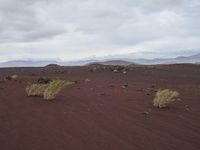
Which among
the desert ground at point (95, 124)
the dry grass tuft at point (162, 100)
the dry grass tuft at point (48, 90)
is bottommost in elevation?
the desert ground at point (95, 124)

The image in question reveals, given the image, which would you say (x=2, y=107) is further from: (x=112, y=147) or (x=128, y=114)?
(x=112, y=147)

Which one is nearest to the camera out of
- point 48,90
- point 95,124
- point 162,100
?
point 95,124

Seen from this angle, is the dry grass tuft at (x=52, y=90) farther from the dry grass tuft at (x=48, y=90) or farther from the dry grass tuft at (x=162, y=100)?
the dry grass tuft at (x=162, y=100)

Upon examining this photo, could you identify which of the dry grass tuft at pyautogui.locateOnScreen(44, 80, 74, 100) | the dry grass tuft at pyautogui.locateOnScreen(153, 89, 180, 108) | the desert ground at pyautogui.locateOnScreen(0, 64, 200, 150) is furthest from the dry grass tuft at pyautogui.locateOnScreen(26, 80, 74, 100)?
the dry grass tuft at pyautogui.locateOnScreen(153, 89, 180, 108)

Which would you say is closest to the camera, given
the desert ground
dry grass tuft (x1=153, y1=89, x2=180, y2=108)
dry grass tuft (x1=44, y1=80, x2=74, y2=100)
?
the desert ground

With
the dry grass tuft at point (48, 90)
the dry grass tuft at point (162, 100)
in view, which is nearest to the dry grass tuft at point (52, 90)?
the dry grass tuft at point (48, 90)

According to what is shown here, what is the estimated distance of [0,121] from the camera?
9398 millimetres

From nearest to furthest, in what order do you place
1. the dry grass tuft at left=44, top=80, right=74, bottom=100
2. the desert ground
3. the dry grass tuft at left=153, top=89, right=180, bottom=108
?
the desert ground, the dry grass tuft at left=153, top=89, right=180, bottom=108, the dry grass tuft at left=44, top=80, right=74, bottom=100

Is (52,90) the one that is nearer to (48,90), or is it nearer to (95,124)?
(48,90)

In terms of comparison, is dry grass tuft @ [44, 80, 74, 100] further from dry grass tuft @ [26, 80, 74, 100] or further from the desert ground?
the desert ground

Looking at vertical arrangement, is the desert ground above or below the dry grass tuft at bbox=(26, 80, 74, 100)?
below

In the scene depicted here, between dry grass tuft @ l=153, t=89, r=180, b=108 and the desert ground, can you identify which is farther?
dry grass tuft @ l=153, t=89, r=180, b=108

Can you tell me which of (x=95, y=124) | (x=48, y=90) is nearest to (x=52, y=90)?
(x=48, y=90)

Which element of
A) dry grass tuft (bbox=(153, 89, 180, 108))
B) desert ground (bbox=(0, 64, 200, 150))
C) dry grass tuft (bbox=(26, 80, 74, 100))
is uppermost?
dry grass tuft (bbox=(26, 80, 74, 100))
